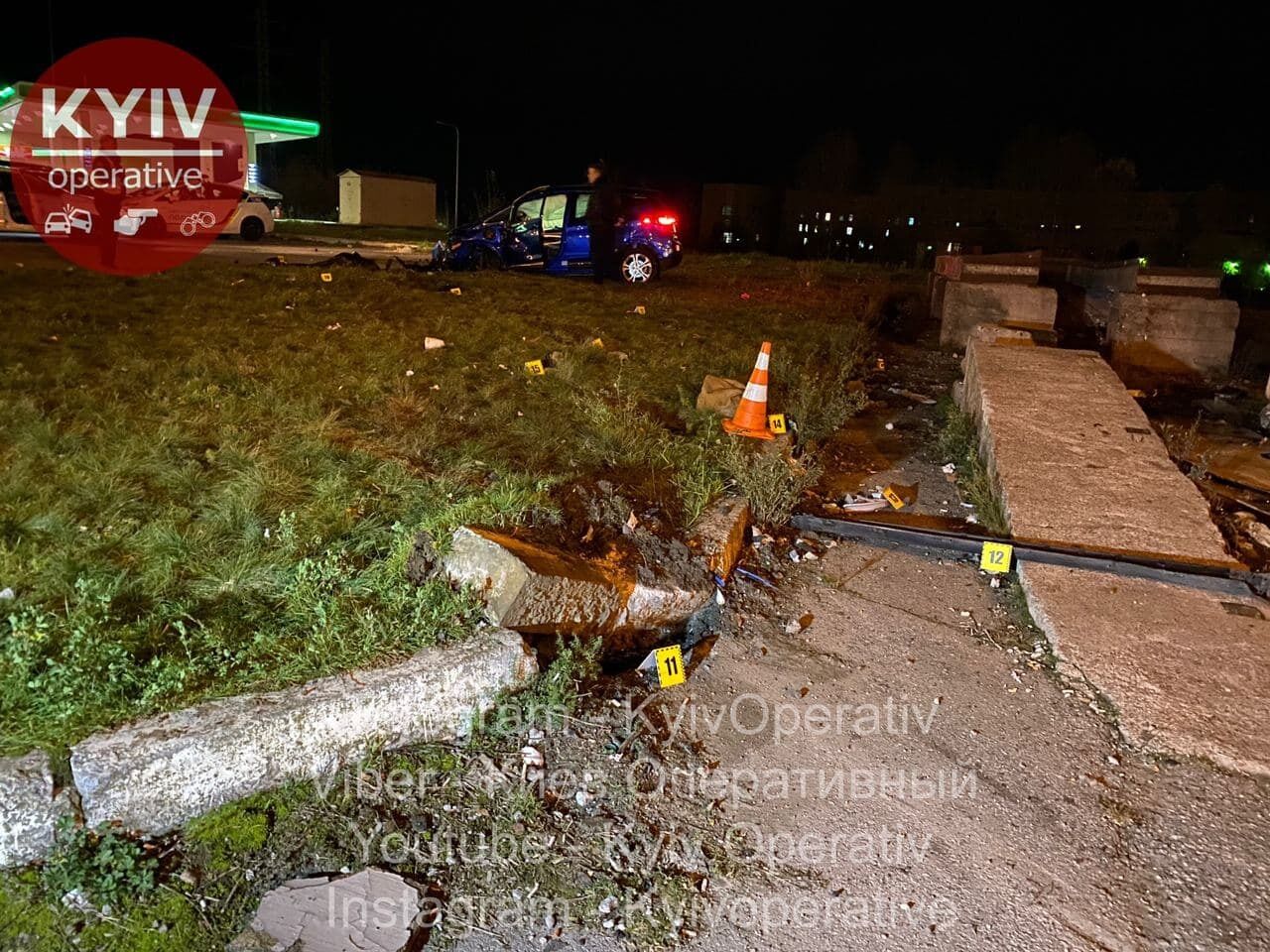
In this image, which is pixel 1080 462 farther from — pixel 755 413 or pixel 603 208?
pixel 603 208

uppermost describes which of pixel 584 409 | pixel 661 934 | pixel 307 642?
pixel 584 409

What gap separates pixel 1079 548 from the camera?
181 inches

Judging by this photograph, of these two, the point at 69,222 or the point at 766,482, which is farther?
the point at 69,222

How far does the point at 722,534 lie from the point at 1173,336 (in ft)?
22.3

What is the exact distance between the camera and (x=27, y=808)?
2545mm

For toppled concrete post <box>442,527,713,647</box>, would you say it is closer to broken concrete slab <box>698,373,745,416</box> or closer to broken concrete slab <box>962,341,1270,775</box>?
broken concrete slab <box>962,341,1270,775</box>

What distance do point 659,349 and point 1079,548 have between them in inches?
171

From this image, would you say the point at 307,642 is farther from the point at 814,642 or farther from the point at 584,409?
the point at 584,409

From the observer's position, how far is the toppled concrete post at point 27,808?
253 cm

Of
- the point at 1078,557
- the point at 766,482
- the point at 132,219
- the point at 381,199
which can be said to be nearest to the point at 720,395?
the point at 766,482

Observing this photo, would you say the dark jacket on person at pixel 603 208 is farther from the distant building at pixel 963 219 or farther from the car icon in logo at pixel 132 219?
the distant building at pixel 963 219

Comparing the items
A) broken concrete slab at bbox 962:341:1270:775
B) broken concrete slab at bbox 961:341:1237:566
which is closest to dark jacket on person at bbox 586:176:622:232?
broken concrete slab at bbox 961:341:1237:566

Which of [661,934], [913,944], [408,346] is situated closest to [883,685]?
[913,944]

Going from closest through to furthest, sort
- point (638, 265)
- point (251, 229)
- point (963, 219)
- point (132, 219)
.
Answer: point (638, 265), point (132, 219), point (251, 229), point (963, 219)
